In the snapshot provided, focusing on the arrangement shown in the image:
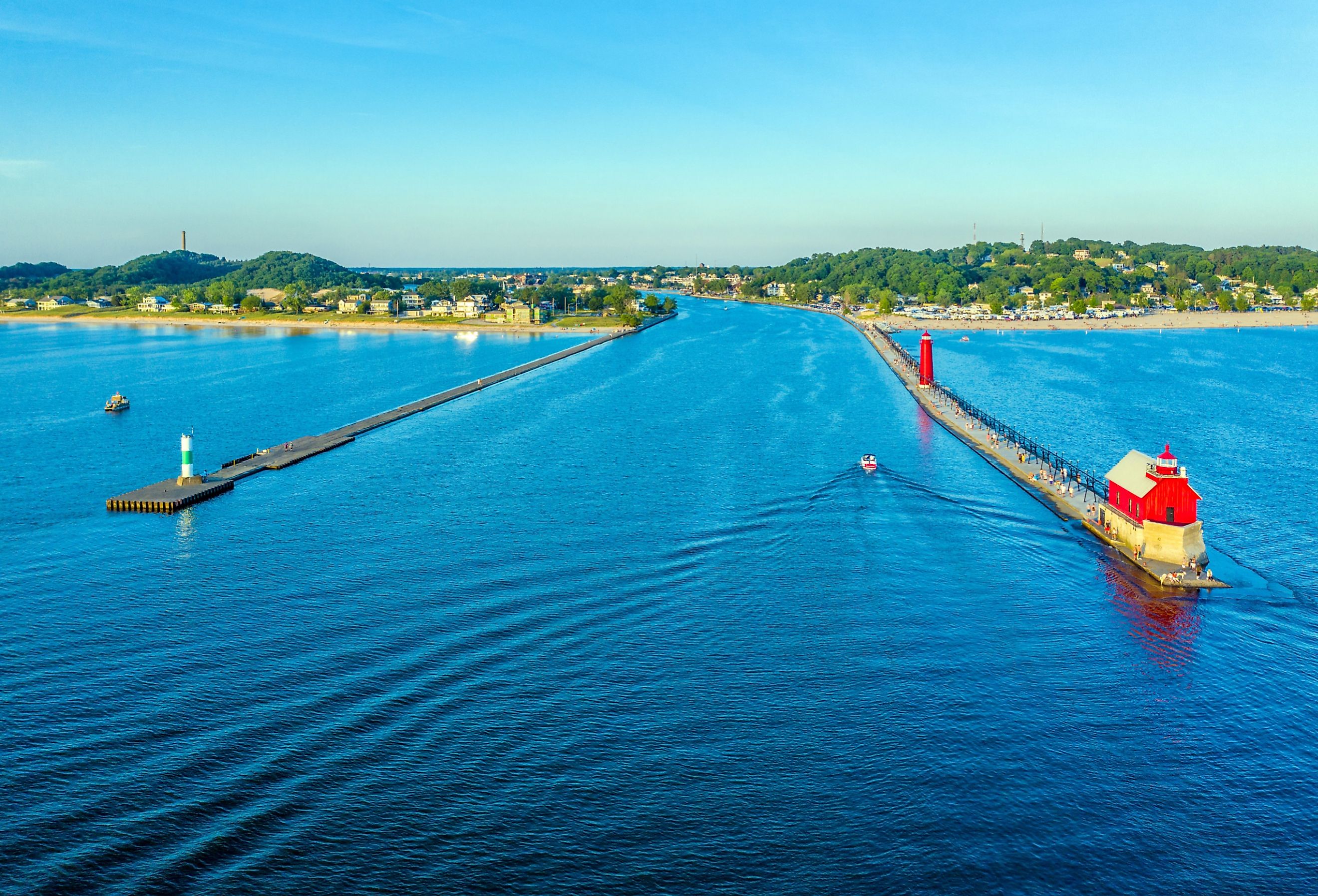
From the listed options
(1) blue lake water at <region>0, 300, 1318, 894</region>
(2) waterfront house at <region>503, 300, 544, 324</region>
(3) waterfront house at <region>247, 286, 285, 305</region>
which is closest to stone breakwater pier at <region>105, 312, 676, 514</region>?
(1) blue lake water at <region>0, 300, 1318, 894</region>

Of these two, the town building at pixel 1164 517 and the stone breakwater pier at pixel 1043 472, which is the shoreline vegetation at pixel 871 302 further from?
the town building at pixel 1164 517

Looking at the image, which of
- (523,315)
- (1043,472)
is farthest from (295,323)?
(1043,472)

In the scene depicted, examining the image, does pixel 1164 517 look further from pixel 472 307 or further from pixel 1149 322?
pixel 472 307

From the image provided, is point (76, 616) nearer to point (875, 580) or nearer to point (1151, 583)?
point (875, 580)

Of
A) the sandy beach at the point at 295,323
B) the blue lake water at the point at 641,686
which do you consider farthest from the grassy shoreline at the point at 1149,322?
the blue lake water at the point at 641,686

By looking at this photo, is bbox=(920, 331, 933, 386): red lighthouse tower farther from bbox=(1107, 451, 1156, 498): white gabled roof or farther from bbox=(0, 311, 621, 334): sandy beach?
bbox=(0, 311, 621, 334): sandy beach
